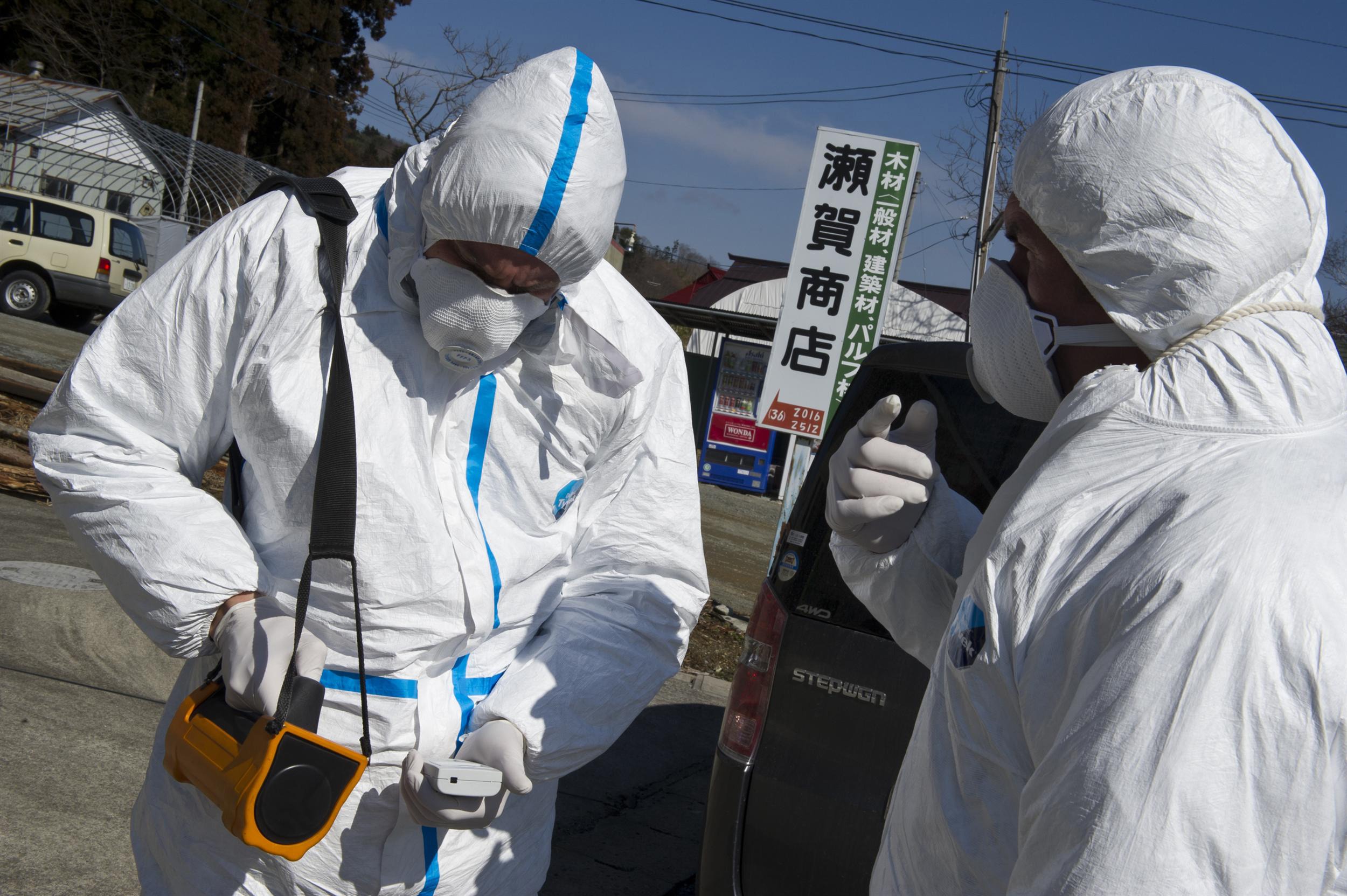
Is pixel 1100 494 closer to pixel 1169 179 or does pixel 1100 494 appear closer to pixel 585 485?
pixel 1169 179

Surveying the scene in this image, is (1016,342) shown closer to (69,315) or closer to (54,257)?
(54,257)

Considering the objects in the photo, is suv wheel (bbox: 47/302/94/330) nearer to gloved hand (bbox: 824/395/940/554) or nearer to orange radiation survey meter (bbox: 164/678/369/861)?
orange radiation survey meter (bbox: 164/678/369/861)

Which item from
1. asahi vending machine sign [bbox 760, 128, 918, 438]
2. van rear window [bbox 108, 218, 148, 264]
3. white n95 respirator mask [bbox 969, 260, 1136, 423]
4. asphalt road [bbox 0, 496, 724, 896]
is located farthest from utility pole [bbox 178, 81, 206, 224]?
white n95 respirator mask [bbox 969, 260, 1136, 423]

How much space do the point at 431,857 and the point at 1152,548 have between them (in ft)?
4.12

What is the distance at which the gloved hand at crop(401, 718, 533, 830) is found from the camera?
1468 millimetres

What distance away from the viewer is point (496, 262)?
158 centimetres

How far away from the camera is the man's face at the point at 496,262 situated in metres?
1.58

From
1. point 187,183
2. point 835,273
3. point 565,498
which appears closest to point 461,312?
point 565,498

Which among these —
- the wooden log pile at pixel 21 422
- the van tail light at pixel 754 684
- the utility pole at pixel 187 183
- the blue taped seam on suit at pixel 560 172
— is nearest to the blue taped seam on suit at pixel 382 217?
the blue taped seam on suit at pixel 560 172

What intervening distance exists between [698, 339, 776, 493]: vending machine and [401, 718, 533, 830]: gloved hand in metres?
13.9

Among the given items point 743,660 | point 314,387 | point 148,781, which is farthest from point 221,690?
point 743,660

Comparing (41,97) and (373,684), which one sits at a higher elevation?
(41,97)

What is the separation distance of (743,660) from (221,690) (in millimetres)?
1665

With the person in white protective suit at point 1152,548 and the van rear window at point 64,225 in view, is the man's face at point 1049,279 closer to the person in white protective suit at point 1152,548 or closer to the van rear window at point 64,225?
the person in white protective suit at point 1152,548
